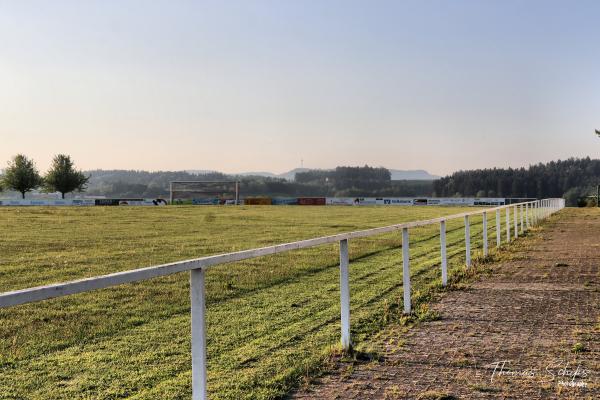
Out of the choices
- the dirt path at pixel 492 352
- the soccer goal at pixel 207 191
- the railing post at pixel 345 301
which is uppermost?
the soccer goal at pixel 207 191

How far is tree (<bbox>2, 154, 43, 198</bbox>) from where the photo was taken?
281 ft

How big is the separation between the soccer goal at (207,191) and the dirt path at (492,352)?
73426 millimetres

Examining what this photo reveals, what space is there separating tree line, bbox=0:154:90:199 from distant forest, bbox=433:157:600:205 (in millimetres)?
81780

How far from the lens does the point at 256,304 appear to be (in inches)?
341

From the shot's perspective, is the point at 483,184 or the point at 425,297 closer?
the point at 425,297

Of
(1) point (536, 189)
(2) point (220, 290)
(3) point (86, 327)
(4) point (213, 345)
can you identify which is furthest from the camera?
(1) point (536, 189)

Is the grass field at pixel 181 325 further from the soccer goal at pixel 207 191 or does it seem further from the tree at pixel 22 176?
the tree at pixel 22 176

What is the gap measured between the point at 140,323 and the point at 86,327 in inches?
22.9

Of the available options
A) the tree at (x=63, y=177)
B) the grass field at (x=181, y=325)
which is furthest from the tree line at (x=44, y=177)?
the grass field at (x=181, y=325)

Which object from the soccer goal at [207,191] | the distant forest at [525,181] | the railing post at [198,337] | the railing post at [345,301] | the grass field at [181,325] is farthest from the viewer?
the distant forest at [525,181]

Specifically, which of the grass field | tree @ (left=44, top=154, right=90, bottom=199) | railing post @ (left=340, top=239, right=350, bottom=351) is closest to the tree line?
tree @ (left=44, top=154, right=90, bottom=199)

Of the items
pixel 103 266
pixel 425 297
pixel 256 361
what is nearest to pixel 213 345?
pixel 256 361

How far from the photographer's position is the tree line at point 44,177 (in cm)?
8600

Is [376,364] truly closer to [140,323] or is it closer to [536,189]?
[140,323]
